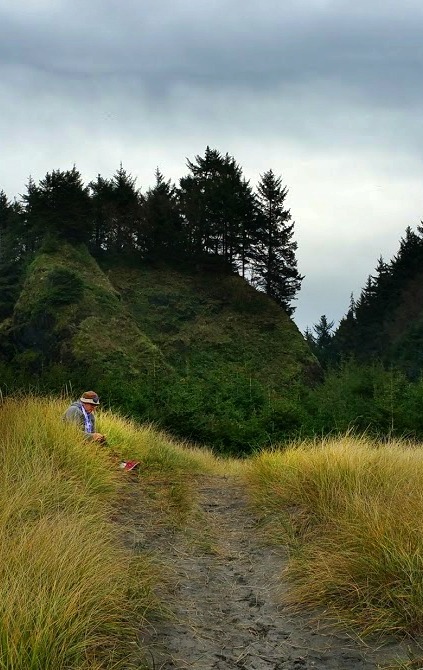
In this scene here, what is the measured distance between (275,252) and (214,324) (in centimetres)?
858

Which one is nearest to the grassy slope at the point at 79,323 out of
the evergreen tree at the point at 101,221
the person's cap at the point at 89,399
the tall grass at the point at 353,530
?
the evergreen tree at the point at 101,221

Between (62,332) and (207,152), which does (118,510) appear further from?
(207,152)

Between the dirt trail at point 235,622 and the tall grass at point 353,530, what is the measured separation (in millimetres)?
210

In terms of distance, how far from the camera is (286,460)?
26.5 ft

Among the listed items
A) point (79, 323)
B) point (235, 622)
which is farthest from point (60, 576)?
point (79, 323)

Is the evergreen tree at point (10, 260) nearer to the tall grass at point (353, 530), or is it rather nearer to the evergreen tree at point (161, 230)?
the evergreen tree at point (161, 230)

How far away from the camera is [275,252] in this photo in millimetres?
40969

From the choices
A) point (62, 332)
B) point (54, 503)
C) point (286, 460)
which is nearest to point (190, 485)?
point (286, 460)

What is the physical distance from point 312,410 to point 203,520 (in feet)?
48.3

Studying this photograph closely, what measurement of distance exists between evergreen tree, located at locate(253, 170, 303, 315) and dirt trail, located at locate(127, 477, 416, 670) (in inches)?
1411

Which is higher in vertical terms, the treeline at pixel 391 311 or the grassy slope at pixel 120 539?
the treeline at pixel 391 311

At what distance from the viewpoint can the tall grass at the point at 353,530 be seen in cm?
387

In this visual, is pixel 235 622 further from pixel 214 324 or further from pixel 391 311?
pixel 391 311

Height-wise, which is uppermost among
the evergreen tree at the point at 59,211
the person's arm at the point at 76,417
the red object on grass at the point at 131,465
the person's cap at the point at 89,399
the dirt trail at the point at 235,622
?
the evergreen tree at the point at 59,211
